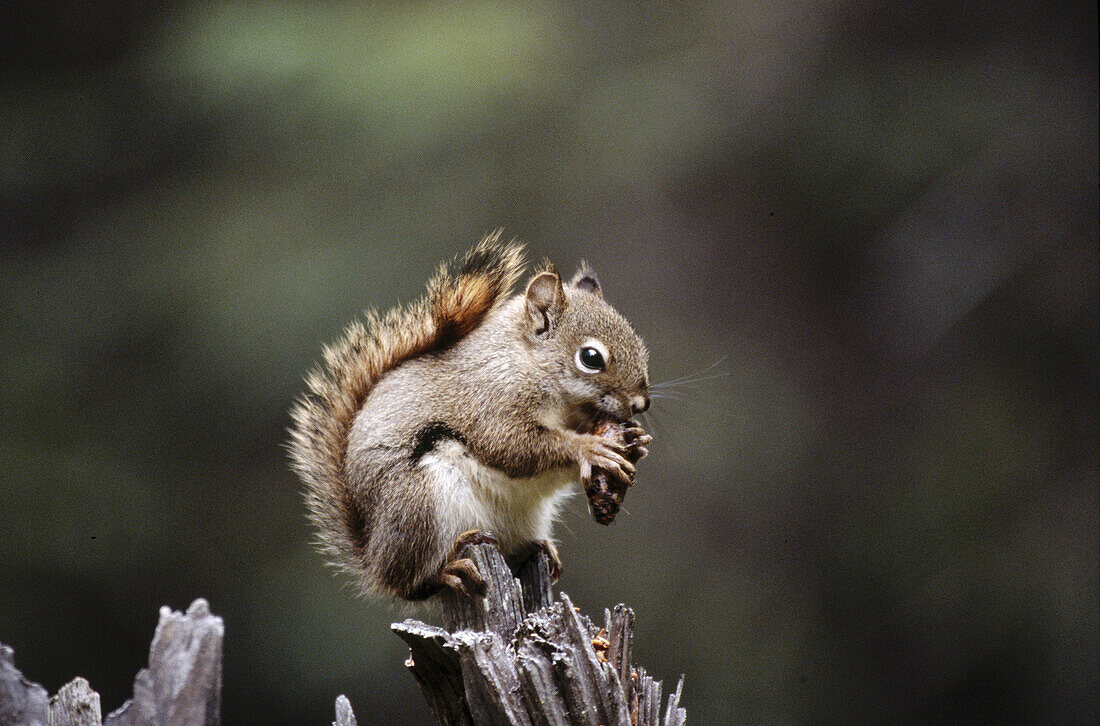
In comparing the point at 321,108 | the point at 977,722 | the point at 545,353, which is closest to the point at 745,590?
the point at 977,722

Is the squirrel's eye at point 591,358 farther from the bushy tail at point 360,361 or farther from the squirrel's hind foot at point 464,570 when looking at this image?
the squirrel's hind foot at point 464,570

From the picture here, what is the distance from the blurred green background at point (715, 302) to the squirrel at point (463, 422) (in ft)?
1.47

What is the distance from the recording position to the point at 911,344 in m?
2.36

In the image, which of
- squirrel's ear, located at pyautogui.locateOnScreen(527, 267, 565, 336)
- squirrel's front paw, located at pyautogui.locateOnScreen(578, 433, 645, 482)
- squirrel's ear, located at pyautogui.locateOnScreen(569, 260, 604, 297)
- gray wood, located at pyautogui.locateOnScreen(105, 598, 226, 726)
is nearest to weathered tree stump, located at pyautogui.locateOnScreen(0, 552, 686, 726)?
gray wood, located at pyautogui.locateOnScreen(105, 598, 226, 726)

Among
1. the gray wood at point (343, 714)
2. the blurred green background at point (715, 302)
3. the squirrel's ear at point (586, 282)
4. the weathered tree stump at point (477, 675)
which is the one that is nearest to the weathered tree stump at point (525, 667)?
the weathered tree stump at point (477, 675)

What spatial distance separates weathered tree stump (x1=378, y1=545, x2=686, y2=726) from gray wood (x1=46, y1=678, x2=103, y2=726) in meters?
0.44

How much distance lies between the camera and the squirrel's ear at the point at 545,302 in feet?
5.32

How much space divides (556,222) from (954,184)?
1.09 metres

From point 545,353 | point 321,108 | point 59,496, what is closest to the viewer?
point 545,353

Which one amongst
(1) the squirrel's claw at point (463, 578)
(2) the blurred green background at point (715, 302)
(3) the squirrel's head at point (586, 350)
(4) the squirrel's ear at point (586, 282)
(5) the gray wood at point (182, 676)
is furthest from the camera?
(2) the blurred green background at point (715, 302)

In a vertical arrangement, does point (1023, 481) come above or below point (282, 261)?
below

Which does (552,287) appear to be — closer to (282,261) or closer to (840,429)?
(282,261)

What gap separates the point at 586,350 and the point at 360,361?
1.50 feet

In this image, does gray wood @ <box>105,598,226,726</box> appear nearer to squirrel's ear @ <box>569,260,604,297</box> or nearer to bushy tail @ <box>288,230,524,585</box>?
bushy tail @ <box>288,230,524,585</box>
